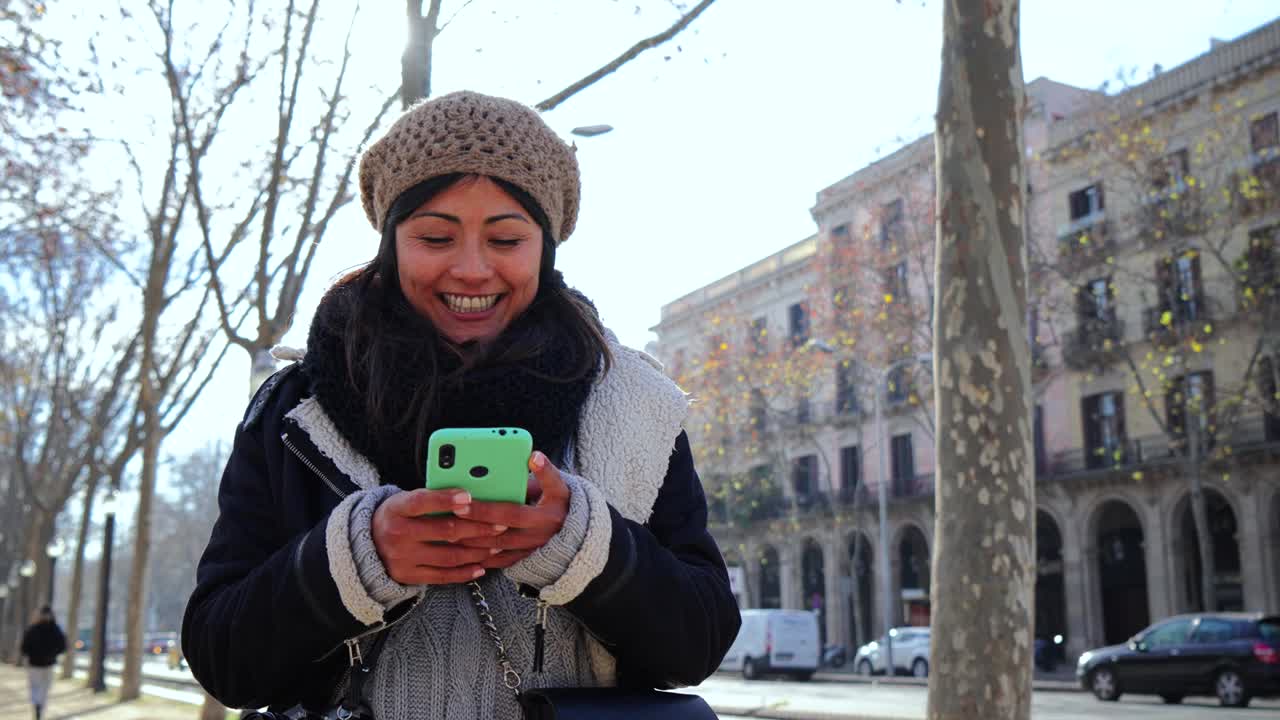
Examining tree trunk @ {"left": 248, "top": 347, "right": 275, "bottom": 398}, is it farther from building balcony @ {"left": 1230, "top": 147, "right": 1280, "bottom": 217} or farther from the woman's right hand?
building balcony @ {"left": 1230, "top": 147, "right": 1280, "bottom": 217}

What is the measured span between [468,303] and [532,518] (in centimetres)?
43

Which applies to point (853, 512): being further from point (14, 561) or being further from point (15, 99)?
point (15, 99)

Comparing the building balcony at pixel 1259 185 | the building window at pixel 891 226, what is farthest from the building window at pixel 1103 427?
the building balcony at pixel 1259 185

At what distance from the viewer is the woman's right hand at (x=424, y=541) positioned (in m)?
1.54

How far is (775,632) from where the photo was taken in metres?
31.5

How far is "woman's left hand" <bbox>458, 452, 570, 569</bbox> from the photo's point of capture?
1.57 m

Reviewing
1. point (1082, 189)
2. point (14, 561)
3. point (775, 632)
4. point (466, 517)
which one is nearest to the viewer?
point (466, 517)

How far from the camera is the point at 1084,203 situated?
3438 centimetres

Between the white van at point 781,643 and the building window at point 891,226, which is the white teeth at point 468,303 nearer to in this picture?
the building window at point 891,226

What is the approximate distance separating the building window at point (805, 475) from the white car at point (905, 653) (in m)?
11.8

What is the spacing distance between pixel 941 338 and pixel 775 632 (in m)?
25.7

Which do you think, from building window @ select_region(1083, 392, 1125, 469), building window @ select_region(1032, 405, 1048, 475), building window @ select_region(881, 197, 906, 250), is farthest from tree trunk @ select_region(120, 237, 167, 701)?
building window @ select_region(1032, 405, 1048, 475)

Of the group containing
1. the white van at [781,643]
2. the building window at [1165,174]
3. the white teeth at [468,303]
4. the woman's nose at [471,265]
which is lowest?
the white van at [781,643]

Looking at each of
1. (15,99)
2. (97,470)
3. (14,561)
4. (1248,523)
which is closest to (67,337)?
(97,470)
